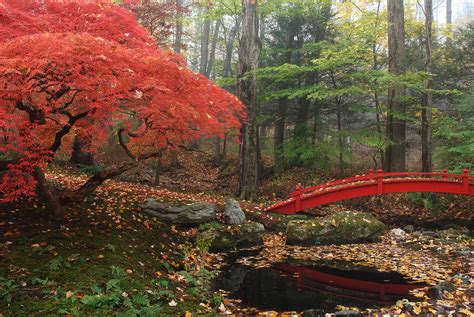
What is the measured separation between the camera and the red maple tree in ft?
15.9

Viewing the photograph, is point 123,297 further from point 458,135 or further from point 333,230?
point 458,135

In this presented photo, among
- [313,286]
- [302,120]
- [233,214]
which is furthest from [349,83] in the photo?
[313,286]

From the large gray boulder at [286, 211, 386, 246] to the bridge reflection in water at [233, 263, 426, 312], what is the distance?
1.82 m

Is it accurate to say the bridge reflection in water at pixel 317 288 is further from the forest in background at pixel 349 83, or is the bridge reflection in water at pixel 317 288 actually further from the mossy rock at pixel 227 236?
the forest in background at pixel 349 83

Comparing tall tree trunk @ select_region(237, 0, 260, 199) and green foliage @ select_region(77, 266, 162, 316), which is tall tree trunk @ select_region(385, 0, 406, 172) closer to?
tall tree trunk @ select_region(237, 0, 260, 199)

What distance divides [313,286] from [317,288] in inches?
4.9

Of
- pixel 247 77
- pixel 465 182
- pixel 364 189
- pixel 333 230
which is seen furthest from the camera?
pixel 247 77

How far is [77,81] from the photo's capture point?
5.17 meters

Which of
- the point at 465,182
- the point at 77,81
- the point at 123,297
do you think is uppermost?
the point at 77,81

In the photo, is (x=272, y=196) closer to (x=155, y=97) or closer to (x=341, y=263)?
(x=341, y=263)

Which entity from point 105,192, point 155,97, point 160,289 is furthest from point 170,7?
point 160,289

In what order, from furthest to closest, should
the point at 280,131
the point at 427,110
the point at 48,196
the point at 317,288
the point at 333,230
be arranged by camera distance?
1. the point at 280,131
2. the point at 427,110
3. the point at 333,230
4. the point at 317,288
5. the point at 48,196

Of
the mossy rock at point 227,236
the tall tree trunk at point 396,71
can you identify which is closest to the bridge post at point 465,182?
the tall tree trunk at point 396,71

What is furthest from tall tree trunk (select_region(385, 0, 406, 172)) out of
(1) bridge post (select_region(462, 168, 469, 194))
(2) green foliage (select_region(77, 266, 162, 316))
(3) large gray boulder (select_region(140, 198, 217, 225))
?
(2) green foliage (select_region(77, 266, 162, 316))
